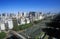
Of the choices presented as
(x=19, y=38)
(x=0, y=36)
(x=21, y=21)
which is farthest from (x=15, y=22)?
(x=19, y=38)

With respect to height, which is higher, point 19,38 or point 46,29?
point 46,29

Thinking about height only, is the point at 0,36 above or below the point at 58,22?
below

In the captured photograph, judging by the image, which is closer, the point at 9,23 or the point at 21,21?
the point at 9,23

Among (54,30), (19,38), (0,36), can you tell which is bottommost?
(0,36)

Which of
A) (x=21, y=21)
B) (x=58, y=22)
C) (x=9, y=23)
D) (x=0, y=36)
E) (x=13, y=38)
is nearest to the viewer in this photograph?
(x=58, y=22)

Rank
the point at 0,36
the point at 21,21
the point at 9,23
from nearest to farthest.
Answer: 1. the point at 0,36
2. the point at 9,23
3. the point at 21,21

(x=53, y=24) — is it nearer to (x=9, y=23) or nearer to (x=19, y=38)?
(x=19, y=38)

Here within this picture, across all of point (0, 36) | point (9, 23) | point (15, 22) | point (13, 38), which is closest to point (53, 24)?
point (13, 38)

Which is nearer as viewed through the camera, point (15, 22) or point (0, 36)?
point (0, 36)

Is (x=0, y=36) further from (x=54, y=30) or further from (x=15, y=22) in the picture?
(x=54, y=30)
